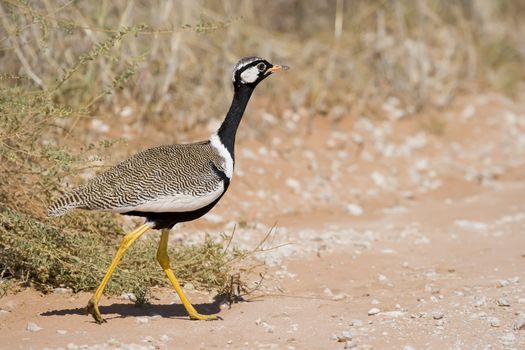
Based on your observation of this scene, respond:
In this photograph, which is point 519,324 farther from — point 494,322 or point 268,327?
point 268,327

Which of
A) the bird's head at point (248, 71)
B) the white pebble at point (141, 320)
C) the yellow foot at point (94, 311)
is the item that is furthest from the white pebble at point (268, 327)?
the bird's head at point (248, 71)

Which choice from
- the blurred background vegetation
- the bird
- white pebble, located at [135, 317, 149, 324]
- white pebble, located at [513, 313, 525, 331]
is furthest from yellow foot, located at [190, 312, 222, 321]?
white pebble, located at [513, 313, 525, 331]

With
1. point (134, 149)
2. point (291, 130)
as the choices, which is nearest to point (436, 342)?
point (134, 149)

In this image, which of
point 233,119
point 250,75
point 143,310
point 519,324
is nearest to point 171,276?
point 143,310

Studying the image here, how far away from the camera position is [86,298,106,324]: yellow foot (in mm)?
4992

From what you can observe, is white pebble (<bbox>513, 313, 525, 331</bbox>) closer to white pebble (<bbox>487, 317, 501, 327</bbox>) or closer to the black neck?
white pebble (<bbox>487, 317, 501, 327</bbox>)

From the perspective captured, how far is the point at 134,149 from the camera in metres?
8.16

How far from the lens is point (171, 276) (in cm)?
538

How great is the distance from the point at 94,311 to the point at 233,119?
1.53m

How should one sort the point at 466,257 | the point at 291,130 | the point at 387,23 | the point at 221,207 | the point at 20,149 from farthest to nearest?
the point at 387,23, the point at 291,130, the point at 221,207, the point at 466,257, the point at 20,149

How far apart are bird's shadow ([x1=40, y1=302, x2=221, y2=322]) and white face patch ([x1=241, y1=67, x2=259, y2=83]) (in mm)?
1470

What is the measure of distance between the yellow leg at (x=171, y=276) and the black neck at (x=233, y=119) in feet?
2.28

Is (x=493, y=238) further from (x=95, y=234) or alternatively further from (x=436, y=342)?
(x=95, y=234)

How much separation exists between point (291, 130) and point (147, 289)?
472 centimetres
